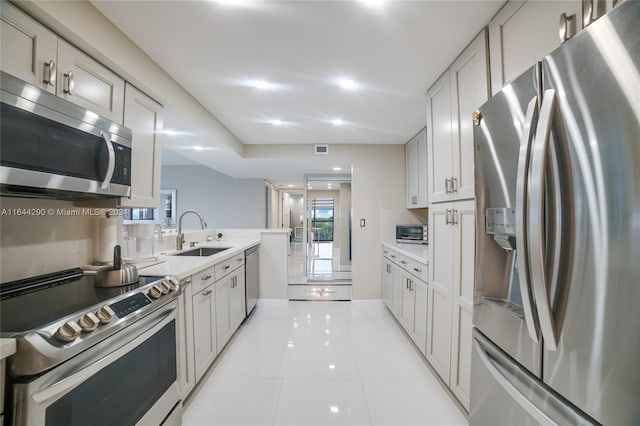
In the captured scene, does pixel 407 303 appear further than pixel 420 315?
Yes

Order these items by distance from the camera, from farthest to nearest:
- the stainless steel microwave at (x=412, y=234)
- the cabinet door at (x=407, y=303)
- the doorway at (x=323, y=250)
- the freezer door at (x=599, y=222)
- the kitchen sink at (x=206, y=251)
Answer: the doorway at (x=323, y=250)
the stainless steel microwave at (x=412, y=234)
the kitchen sink at (x=206, y=251)
the cabinet door at (x=407, y=303)
the freezer door at (x=599, y=222)

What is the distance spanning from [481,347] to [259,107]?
8.44 ft

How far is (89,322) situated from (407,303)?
2565mm

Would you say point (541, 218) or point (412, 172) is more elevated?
point (412, 172)

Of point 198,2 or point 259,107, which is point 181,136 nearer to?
point 259,107

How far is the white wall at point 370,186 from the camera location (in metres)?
3.87

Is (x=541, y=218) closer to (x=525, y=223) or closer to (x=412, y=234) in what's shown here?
(x=525, y=223)

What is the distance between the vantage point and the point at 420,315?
234cm

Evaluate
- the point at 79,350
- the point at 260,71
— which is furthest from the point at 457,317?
the point at 260,71

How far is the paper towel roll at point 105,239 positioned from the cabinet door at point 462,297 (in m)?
2.37

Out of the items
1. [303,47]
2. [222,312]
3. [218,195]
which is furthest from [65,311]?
[218,195]

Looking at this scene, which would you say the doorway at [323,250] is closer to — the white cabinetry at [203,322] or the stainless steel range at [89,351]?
the white cabinetry at [203,322]

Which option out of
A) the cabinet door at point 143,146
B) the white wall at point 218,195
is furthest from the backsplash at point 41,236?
the white wall at point 218,195

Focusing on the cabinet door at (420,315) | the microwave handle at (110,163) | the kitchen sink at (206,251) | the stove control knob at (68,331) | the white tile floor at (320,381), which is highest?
the microwave handle at (110,163)
